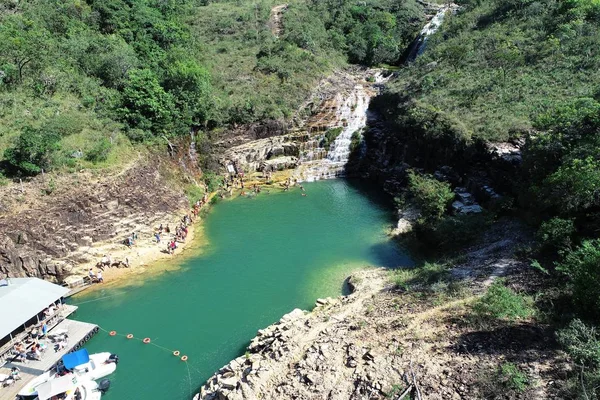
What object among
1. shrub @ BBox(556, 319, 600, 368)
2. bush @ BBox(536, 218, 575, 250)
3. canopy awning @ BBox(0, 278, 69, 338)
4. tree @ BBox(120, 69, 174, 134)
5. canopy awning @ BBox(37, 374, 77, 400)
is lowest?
canopy awning @ BBox(37, 374, 77, 400)

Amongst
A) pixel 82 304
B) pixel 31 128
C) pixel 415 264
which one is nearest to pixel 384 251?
pixel 415 264

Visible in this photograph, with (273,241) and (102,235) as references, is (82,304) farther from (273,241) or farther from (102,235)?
(273,241)

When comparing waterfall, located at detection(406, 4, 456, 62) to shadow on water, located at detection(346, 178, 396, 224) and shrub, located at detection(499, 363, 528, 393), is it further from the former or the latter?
shrub, located at detection(499, 363, 528, 393)

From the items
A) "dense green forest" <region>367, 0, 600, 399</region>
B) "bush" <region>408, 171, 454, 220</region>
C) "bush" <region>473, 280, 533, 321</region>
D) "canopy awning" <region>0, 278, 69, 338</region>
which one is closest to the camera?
"bush" <region>473, 280, 533, 321</region>

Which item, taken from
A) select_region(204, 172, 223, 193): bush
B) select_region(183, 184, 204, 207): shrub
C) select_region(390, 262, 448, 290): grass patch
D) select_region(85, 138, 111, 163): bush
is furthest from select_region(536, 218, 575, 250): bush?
select_region(85, 138, 111, 163): bush

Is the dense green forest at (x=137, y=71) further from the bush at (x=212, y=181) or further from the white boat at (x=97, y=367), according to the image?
the white boat at (x=97, y=367)
